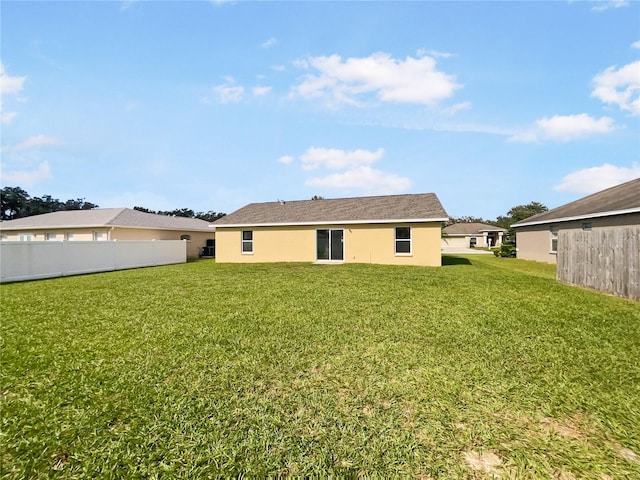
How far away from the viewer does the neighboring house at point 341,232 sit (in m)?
16.3

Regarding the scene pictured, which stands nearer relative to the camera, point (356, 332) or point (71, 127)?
point (356, 332)

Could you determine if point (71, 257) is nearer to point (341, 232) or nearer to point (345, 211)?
point (341, 232)

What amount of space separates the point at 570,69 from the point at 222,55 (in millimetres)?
14054

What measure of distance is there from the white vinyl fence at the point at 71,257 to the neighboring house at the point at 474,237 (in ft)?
129

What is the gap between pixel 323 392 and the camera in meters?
3.22

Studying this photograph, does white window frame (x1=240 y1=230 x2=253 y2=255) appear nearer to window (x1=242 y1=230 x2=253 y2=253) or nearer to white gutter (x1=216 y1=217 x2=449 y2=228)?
window (x1=242 y1=230 x2=253 y2=253)

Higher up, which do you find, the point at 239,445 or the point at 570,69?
the point at 570,69

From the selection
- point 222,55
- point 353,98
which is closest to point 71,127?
point 222,55

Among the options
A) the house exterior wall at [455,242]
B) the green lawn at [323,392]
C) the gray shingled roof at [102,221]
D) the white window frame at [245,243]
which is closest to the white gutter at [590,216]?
the green lawn at [323,392]

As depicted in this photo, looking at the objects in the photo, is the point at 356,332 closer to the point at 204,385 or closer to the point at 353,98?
the point at 204,385

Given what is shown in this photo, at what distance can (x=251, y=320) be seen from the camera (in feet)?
19.3

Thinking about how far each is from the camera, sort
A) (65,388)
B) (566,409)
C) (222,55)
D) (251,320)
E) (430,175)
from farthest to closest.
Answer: (430,175) → (222,55) → (251,320) → (65,388) → (566,409)

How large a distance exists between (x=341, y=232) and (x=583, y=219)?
1251 cm

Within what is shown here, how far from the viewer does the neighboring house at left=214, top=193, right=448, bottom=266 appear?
53.5ft
